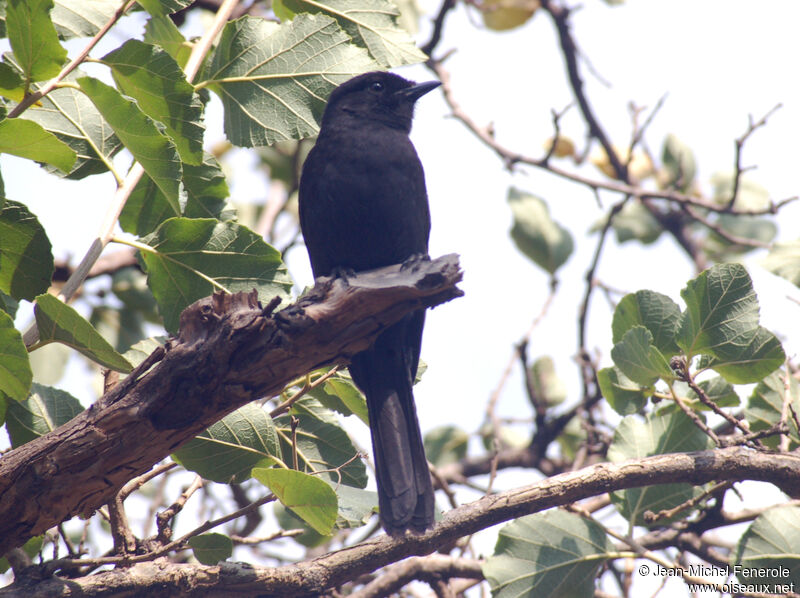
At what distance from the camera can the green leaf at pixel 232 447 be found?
7.79 ft

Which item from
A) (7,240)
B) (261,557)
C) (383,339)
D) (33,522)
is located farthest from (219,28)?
(261,557)

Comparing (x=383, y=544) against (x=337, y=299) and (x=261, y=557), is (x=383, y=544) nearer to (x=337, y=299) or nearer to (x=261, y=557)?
(x=337, y=299)

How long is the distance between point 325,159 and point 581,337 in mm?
1905

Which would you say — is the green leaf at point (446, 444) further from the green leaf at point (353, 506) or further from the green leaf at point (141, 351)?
the green leaf at point (141, 351)

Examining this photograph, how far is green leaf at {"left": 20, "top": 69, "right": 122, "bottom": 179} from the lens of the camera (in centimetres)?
→ 255

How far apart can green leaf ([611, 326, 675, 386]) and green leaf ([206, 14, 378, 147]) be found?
125 cm

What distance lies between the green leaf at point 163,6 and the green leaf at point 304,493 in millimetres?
1410

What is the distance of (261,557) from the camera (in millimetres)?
4402

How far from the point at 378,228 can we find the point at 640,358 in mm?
1224

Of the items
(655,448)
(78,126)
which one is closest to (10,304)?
(78,126)

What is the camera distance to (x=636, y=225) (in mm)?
5406

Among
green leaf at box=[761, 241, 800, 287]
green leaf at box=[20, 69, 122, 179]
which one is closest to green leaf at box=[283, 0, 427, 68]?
green leaf at box=[20, 69, 122, 179]

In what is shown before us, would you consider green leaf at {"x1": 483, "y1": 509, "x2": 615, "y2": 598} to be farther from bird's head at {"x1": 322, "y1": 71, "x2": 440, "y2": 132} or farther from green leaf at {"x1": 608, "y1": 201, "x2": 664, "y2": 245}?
green leaf at {"x1": 608, "y1": 201, "x2": 664, "y2": 245}

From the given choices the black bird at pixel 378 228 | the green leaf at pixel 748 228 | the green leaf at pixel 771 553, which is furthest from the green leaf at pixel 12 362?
the green leaf at pixel 748 228
